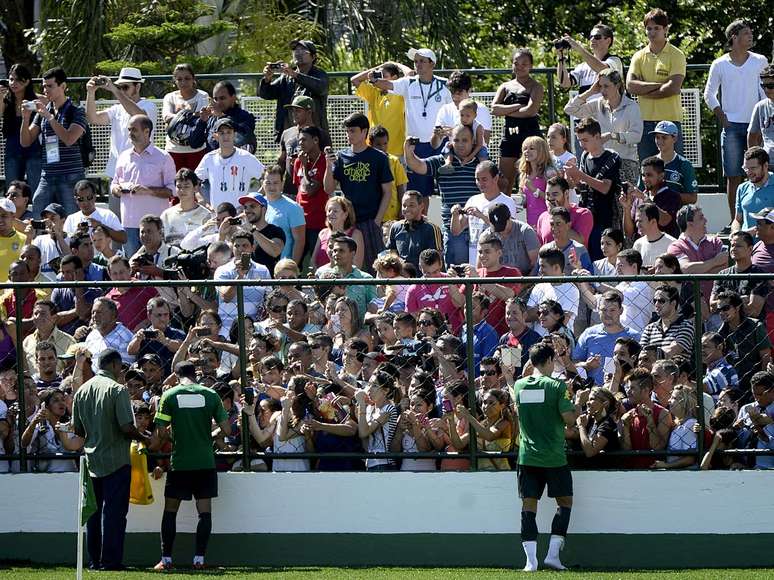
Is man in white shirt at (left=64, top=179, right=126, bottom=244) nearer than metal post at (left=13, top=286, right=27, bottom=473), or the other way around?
metal post at (left=13, top=286, right=27, bottom=473)

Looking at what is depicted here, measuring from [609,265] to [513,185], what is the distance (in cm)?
368

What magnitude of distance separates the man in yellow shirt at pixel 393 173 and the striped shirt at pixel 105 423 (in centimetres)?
Result: 501

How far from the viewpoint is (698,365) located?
11883 millimetres

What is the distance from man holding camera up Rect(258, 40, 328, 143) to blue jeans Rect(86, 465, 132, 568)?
6329 mm

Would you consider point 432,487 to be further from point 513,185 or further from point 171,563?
point 513,185

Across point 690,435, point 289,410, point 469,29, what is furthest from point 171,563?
point 469,29

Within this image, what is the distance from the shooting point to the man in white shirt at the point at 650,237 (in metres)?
14.4

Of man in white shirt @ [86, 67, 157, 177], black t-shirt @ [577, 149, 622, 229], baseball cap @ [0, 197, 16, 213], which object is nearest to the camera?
black t-shirt @ [577, 149, 622, 229]

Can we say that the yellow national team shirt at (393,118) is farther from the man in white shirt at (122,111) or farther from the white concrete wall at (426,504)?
the white concrete wall at (426,504)

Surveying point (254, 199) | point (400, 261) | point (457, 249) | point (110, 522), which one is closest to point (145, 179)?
point (254, 199)

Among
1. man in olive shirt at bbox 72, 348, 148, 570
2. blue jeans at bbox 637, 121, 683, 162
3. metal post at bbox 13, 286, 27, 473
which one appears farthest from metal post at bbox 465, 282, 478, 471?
blue jeans at bbox 637, 121, 683, 162

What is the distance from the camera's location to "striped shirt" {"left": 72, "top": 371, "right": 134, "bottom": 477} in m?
12.2

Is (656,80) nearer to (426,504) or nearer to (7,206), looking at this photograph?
(426,504)

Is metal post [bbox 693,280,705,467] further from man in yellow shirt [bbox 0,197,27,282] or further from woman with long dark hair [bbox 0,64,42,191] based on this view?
woman with long dark hair [bbox 0,64,42,191]
